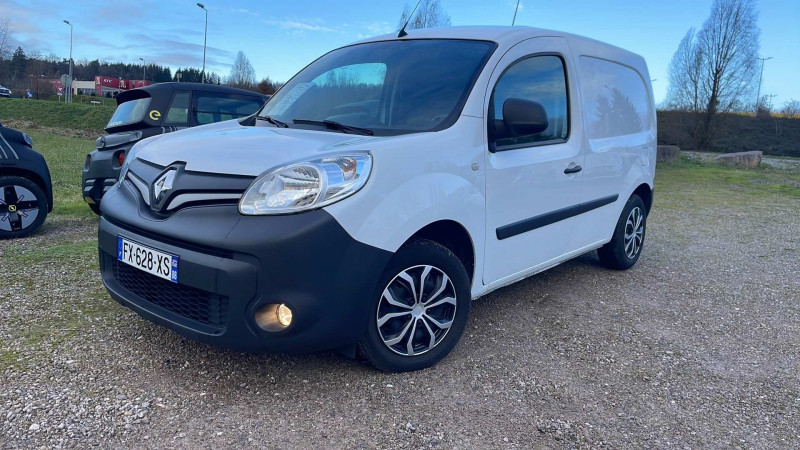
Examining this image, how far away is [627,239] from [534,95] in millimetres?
2077

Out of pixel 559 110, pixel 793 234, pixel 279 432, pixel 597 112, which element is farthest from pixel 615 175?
pixel 793 234

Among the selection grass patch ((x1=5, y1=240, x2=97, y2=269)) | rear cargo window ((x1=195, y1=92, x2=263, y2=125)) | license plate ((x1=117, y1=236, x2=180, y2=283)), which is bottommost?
grass patch ((x1=5, y1=240, x2=97, y2=269))

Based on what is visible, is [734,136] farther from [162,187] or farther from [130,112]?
[162,187]

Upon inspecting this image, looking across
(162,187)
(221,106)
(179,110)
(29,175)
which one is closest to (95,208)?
(29,175)

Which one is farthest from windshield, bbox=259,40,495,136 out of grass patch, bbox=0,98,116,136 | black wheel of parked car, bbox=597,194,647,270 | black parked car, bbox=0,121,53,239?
grass patch, bbox=0,98,116,136

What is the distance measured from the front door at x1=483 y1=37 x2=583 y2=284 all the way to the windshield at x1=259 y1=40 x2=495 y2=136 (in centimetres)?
23

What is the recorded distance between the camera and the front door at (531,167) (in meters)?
3.27

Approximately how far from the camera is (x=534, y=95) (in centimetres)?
371

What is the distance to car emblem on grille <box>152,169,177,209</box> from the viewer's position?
2.69m

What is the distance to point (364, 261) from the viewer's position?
2.55 m

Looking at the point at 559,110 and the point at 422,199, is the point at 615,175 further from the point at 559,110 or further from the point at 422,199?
the point at 422,199

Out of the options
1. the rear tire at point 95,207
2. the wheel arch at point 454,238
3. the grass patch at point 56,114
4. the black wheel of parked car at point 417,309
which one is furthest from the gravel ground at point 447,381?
the grass patch at point 56,114

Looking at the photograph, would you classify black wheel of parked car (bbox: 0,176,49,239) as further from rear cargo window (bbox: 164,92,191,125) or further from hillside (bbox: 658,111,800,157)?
hillside (bbox: 658,111,800,157)

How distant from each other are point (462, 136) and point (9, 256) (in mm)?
3967
